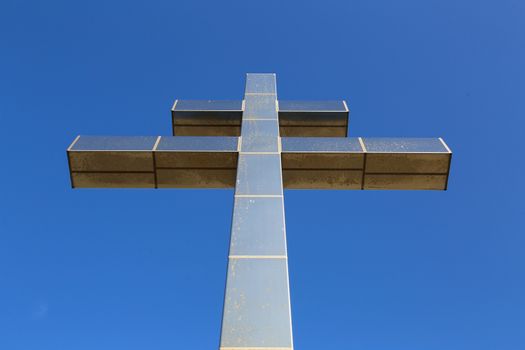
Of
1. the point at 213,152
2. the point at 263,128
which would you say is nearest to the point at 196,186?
the point at 213,152

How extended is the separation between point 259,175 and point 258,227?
3.48ft

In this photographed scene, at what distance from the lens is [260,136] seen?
258 inches

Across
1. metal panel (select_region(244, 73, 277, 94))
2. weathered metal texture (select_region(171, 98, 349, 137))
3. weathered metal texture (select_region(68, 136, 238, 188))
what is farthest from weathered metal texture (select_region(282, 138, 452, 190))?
metal panel (select_region(244, 73, 277, 94))

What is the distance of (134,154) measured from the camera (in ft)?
20.2

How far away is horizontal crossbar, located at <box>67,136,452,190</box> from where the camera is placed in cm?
616

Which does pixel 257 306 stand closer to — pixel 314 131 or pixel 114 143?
pixel 114 143

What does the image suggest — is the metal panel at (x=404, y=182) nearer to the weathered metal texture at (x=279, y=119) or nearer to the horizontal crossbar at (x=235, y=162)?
the horizontal crossbar at (x=235, y=162)

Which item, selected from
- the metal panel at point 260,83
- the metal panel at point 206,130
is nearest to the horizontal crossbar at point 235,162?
the metal panel at point 206,130

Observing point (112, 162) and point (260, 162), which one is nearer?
point (260, 162)

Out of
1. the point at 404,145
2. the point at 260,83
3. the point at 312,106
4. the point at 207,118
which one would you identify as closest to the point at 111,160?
the point at 207,118

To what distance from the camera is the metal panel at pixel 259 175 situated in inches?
204

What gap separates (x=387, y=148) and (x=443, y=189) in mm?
855

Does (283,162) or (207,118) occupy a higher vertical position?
(283,162)

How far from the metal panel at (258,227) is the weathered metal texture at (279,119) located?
127 inches
